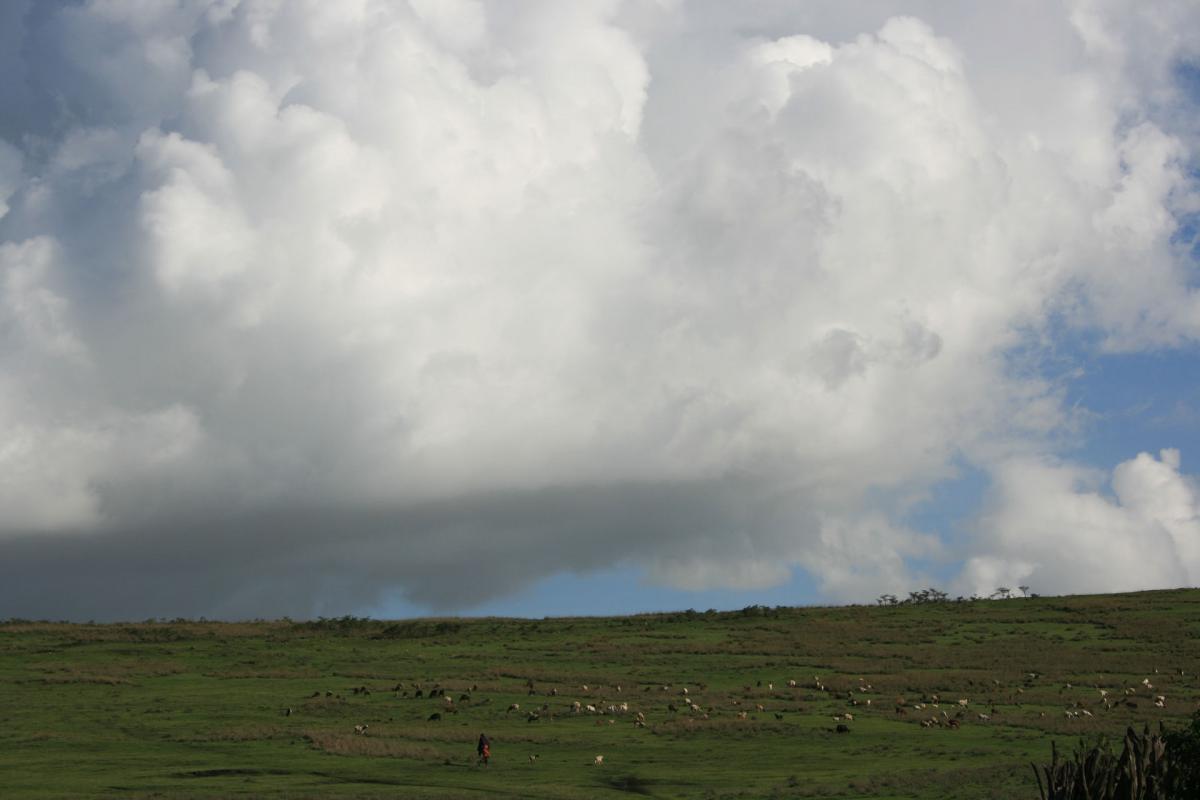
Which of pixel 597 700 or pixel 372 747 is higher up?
pixel 597 700

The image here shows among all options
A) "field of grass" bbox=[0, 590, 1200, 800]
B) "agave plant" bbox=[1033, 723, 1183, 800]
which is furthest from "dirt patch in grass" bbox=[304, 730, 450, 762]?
"agave plant" bbox=[1033, 723, 1183, 800]

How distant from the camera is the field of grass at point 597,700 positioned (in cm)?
4750

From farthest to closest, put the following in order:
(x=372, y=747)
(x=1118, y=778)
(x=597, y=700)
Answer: (x=597, y=700), (x=372, y=747), (x=1118, y=778)

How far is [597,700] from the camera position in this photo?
69438mm

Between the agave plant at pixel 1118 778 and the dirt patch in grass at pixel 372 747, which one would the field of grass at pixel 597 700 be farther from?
the agave plant at pixel 1118 778

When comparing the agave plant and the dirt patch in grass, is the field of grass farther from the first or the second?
the agave plant

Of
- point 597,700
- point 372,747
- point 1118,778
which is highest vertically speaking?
point 597,700

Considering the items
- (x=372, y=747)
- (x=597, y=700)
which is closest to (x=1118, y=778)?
(x=372, y=747)

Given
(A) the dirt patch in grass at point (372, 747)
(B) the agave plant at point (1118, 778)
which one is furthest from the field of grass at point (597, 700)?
(B) the agave plant at point (1118, 778)

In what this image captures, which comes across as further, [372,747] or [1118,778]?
[372,747]

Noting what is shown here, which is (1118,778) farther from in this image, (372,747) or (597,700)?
(597,700)

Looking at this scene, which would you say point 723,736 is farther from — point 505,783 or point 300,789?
point 300,789

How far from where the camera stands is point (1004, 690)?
71.2 meters

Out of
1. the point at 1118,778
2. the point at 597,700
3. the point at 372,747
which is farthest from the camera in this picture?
the point at 597,700
